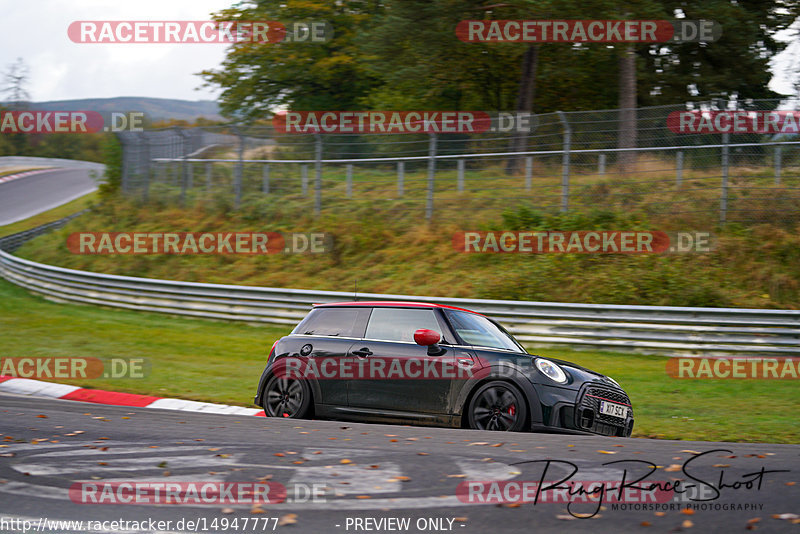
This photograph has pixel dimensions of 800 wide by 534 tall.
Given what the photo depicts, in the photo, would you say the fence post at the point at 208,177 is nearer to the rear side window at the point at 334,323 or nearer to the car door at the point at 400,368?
the rear side window at the point at 334,323

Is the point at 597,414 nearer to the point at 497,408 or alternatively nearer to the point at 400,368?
the point at 497,408

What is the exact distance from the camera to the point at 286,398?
29.4ft

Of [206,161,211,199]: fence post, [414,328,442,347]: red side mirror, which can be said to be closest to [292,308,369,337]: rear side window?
[414,328,442,347]: red side mirror

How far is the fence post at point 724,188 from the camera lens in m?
16.6

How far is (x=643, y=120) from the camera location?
17.3 meters

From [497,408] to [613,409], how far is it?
1.18m

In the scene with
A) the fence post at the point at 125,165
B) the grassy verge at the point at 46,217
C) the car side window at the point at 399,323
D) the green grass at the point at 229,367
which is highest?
the fence post at the point at 125,165

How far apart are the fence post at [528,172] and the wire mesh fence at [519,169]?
0.09ft

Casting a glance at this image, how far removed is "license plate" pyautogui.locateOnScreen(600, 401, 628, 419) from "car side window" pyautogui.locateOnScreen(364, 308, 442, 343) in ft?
5.99

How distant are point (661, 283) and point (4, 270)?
64.3 ft

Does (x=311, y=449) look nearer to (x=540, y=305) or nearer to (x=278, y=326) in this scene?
(x=540, y=305)

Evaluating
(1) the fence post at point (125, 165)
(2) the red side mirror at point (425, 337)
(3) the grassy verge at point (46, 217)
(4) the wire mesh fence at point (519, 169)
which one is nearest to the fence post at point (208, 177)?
(4) the wire mesh fence at point (519, 169)

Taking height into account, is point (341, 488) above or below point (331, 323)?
below

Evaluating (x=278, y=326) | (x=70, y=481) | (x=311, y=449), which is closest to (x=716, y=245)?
(x=278, y=326)
